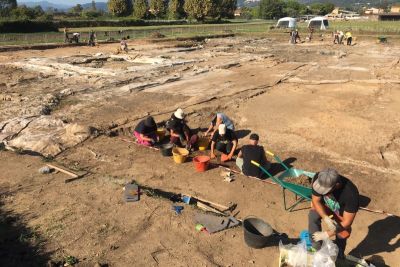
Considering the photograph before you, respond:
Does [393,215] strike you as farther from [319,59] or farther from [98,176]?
[319,59]

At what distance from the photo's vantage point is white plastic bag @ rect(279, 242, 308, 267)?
4.93 meters

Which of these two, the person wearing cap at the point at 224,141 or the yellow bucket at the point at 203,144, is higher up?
the person wearing cap at the point at 224,141

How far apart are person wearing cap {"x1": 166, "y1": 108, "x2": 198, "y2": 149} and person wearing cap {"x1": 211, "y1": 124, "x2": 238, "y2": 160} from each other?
66 cm

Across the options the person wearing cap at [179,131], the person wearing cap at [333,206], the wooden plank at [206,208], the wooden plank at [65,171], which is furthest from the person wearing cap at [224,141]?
the person wearing cap at [333,206]

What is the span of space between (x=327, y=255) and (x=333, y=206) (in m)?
0.63

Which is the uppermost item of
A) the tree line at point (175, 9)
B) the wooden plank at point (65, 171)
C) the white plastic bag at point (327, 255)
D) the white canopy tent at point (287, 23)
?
the tree line at point (175, 9)

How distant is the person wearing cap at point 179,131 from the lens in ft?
31.6

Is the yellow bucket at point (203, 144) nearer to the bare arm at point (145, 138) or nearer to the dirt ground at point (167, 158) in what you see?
the dirt ground at point (167, 158)

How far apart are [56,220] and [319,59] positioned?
21193 millimetres

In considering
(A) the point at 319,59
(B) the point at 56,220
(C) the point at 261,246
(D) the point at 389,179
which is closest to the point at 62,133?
(B) the point at 56,220

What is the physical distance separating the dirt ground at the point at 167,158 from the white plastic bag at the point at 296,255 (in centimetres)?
44

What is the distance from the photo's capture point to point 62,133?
10.6 metres

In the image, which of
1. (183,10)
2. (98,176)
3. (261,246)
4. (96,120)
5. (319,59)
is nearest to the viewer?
(261,246)

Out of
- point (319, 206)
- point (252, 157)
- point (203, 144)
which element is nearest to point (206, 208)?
point (252, 157)
